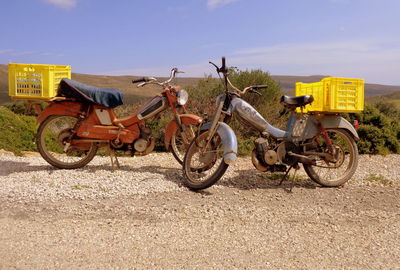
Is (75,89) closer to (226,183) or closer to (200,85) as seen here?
(226,183)

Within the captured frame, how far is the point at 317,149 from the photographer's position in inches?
224

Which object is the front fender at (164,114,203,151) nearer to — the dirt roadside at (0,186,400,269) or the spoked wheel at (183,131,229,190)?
the spoked wheel at (183,131,229,190)

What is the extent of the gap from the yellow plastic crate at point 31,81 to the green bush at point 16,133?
2.58m

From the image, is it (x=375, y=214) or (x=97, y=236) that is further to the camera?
(x=375, y=214)

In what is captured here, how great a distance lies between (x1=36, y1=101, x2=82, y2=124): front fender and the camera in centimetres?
620

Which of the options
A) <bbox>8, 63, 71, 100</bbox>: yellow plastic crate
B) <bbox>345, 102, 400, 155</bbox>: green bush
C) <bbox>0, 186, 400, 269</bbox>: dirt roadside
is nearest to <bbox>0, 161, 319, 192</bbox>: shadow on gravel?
<bbox>0, 186, 400, 269</bbox>: dirt roadside

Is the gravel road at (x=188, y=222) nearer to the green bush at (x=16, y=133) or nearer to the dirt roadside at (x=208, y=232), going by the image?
the dirt roadside at (x=208, y=232)

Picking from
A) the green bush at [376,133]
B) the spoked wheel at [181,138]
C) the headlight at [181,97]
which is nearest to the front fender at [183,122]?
the spoked wheel at [181,138]

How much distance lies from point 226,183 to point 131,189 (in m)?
1.29

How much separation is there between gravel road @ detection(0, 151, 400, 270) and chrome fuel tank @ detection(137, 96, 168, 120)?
2.69 feet

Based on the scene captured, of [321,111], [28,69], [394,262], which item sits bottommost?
[394,262]

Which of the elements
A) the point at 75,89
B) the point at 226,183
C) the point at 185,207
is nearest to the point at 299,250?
the point at 185,207

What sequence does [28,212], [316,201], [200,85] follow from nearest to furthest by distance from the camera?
[28,212] < [316,201] < [200,85]

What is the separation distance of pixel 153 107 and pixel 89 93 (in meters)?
0.93
